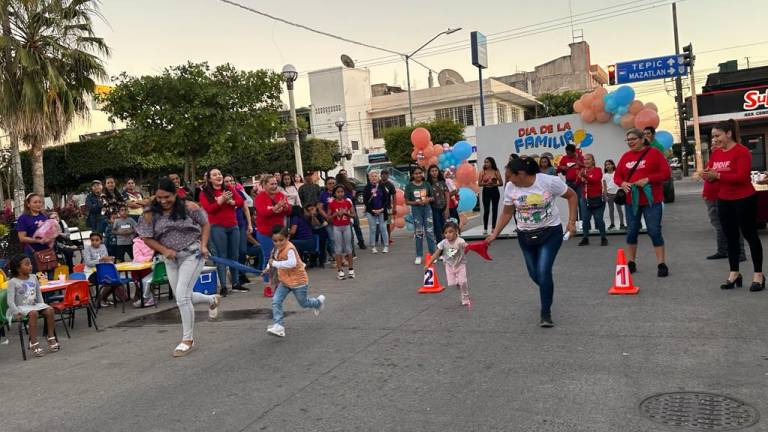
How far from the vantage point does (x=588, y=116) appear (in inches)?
539

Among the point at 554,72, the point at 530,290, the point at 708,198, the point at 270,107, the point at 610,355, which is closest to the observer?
the point at 610,355

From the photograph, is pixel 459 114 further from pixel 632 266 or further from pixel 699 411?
pixel 699 411

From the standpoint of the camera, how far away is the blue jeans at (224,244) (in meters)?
9.49

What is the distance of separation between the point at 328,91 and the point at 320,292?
4731cm

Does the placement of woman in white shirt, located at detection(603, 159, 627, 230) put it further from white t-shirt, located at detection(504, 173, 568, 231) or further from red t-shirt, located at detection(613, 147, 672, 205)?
white t-shirt, located at detection(504, 173, 568, 231)

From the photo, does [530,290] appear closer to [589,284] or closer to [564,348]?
[589,284]

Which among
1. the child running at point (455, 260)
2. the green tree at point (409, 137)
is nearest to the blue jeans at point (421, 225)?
the child running at point (455, 260)

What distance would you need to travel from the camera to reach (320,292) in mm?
9188

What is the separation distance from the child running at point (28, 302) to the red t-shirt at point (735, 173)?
754 cm

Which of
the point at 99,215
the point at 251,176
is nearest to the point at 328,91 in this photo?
the point at 251,176

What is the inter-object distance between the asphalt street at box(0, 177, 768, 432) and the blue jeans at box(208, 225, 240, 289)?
145 cm

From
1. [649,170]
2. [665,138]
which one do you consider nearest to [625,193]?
[649,170]

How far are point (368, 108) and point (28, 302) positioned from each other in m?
48.7

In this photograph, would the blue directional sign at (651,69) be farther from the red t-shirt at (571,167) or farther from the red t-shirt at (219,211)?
the red t-shirt at (219,211)
